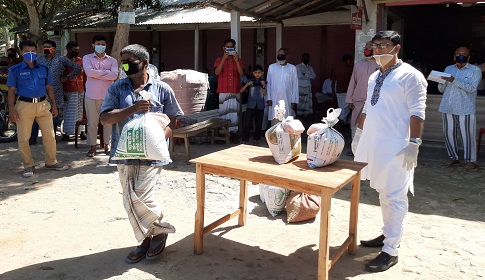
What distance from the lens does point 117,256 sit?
3.76 m

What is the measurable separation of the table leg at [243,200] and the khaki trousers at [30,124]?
10.7 ft

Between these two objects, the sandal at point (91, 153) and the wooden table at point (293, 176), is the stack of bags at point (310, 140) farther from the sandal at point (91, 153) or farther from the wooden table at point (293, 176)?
the sandal at point (91, 153)

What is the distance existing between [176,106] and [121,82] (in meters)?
0.47

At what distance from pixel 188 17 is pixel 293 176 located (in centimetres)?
942

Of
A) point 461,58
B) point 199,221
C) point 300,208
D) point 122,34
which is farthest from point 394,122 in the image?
point 122,34

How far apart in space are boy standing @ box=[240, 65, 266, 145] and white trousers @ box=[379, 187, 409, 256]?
4.53 m

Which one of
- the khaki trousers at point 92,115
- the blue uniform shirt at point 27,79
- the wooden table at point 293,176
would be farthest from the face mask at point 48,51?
the wooden table at point 293,176

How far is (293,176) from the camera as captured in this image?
3133mm

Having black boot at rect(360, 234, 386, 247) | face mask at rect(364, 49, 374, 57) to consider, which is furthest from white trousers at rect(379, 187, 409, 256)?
face mask at rect(364, 49, 374, 57)

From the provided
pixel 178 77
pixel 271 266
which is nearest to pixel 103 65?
pixel 178 77

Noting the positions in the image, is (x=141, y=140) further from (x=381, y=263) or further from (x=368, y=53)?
(x=368, y=53)

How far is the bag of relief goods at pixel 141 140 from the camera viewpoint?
3256 mm

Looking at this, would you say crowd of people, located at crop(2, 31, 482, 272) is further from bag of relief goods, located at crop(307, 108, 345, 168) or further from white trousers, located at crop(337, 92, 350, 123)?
bag of relief goods, located at crop(307, 108, 345, 168)

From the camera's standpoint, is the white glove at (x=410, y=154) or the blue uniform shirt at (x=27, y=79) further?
the blue uniform shirt at (x=27, y=79)
